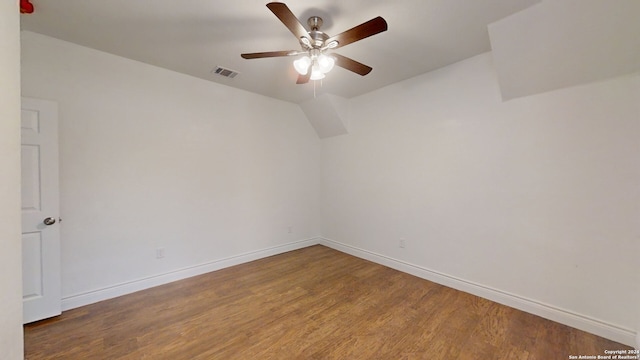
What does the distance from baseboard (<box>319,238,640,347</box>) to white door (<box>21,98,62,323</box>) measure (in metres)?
3.63

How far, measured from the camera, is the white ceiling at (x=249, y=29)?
1.83 metres

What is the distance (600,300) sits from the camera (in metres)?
1.99

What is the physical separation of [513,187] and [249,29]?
2959 mm

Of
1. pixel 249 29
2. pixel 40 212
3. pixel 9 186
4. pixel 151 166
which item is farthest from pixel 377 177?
pixel 40 212

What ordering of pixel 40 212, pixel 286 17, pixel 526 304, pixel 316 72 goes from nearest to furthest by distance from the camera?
pixel 286 17 < pixel 316 72 < pixel 40 212 < pixel 526 304

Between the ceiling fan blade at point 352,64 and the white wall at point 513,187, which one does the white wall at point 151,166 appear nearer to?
the white wall at point 513,187

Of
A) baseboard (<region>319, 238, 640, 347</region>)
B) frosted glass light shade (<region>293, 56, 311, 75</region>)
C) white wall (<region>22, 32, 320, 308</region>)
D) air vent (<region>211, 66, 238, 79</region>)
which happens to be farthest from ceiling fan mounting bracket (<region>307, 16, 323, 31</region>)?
baseboard (<region>319, 238, 640, 347</region>)

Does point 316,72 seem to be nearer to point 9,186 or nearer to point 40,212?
point 9,186

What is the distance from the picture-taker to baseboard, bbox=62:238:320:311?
239cm

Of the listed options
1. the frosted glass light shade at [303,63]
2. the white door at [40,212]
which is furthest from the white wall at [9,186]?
the frosted glass light shade at [303,63]

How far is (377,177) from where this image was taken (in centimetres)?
358

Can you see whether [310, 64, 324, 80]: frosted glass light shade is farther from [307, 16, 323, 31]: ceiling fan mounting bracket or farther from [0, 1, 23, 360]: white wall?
[0, 1, 23, 360]: white wall

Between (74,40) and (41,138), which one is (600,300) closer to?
(41,138)

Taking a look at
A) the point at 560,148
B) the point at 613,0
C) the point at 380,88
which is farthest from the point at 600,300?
the point at 380,88
